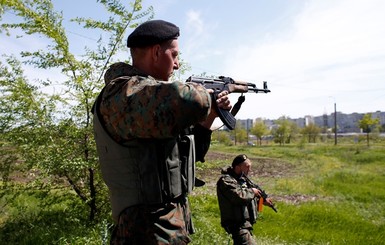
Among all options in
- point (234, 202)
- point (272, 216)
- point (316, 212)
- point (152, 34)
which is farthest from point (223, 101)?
point (316, 212)

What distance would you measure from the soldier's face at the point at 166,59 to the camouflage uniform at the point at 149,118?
0.13 metres

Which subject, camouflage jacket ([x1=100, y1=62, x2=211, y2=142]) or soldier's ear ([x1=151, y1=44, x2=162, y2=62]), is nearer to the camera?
camouflage jacket ([x1=100, y1=62, x2=211, y2=142])

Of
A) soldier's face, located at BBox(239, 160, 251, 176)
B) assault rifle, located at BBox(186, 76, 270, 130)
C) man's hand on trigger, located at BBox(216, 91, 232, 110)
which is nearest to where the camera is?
man's hand on trigger, located at BBox(216, 91, 232, 110)

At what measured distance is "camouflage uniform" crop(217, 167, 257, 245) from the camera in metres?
4.81

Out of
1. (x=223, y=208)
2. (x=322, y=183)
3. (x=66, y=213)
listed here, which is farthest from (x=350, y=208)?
(x=66, y=213)

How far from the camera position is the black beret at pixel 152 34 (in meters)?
1.69

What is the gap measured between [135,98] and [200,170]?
13.1ft

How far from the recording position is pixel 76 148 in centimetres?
468

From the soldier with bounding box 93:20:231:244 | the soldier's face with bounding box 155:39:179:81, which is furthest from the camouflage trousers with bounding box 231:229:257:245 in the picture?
the soldier's face with bounding box 155:39:179:81

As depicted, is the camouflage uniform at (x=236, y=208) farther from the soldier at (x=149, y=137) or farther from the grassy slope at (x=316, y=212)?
the soldier at (x=149, y=137)

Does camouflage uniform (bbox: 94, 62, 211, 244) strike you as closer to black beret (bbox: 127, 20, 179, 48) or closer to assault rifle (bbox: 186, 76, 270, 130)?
black beret (bbox: 127, 20, 179, 48)

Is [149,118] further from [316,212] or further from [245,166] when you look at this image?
[316,212]

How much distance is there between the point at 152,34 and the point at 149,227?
0.93 m

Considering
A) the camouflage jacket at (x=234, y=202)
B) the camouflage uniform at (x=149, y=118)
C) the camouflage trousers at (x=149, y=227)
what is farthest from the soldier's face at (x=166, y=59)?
the camouflage jacket at (x=234, y=202)
